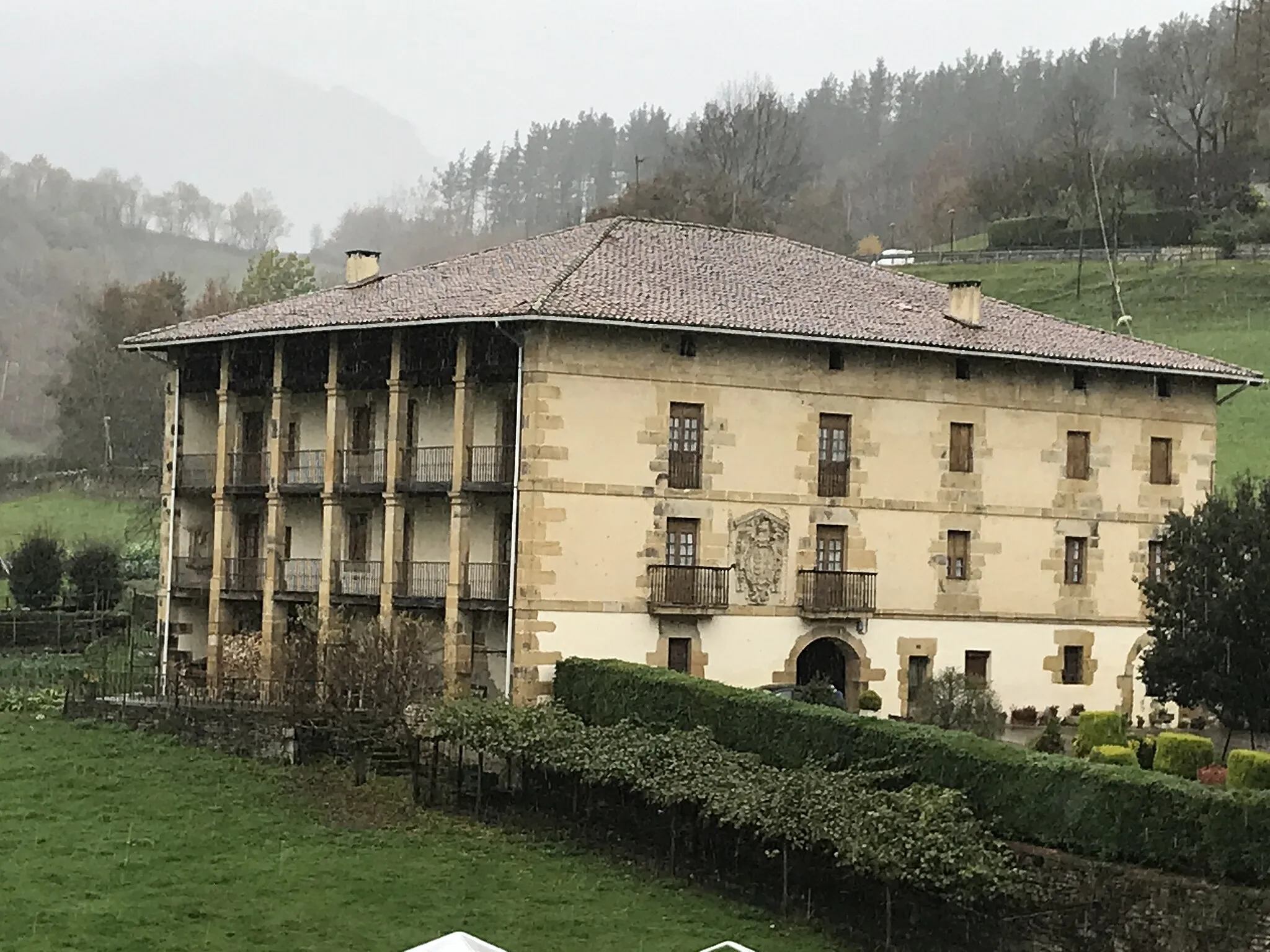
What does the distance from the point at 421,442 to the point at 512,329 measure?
14.7 ft

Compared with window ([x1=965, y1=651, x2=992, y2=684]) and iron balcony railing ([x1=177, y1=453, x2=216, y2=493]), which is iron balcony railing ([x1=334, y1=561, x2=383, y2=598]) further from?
window ([x1=965, y1=651, x2=992, y2=684])

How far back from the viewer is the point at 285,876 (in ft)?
90.6

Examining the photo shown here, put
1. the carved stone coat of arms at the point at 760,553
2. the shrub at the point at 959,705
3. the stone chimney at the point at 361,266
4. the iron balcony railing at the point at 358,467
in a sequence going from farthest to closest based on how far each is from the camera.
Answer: the stone chimney at the point at 361,266, the iron balcony railing at the point at 358,467, the carved stone coat of arms at the point at 760,553, the shrub at the point at 959,705

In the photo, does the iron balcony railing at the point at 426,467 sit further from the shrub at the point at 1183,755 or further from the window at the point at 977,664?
the shrub at the point at 1183,755

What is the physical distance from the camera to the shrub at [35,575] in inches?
2250

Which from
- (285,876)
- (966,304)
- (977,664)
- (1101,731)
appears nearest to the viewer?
(285,876)

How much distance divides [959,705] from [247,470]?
16.8m

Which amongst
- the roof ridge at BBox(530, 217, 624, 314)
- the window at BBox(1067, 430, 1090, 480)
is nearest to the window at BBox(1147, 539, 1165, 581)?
the window at BBox(1067, 430, 1090, 480)

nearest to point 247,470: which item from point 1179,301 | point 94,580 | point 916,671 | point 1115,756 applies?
point 94,580

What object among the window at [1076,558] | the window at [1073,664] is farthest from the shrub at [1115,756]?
the window at [1076,558]

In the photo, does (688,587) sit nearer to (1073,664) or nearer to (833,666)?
(833,666)

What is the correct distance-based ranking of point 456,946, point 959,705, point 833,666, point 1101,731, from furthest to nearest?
point 833,666, point 959,705, point 1101,731, point 456,946

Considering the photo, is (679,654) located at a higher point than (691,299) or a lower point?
lower

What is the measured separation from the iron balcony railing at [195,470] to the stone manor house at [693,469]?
9cm
